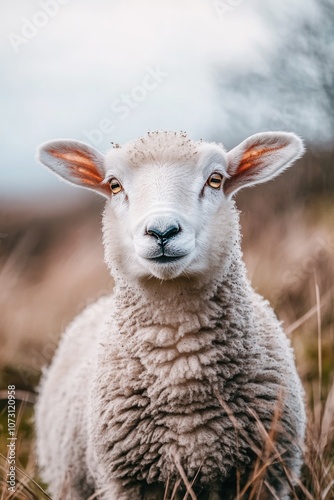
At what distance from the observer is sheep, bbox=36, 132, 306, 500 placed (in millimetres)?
2457

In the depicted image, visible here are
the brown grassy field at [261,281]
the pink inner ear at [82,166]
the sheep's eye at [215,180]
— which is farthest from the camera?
the brown grassy field at [261,281]

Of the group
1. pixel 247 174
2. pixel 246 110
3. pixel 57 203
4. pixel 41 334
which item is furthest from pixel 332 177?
pixel 57 203

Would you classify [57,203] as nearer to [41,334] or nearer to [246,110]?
[41,334]

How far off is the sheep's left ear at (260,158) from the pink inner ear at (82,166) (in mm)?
521

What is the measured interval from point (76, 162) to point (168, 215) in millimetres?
747

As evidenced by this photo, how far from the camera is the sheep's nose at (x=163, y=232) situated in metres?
2.26

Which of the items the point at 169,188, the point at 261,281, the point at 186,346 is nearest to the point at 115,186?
the point at 169,188

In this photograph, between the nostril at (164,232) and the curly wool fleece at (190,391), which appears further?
the curly wool fleece at (190,391)

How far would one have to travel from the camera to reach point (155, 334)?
260 centimetres

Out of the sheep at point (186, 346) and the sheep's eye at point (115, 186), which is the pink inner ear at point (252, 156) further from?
the sheep's eye at point (115, 186)

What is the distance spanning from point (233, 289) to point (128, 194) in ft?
1.74

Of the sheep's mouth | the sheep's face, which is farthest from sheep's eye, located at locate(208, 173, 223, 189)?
the sheep's mouth

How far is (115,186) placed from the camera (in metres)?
2.76

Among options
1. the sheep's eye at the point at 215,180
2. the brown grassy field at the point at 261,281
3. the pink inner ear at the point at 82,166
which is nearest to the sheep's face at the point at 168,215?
the sheep's eye at the point at 215,180
